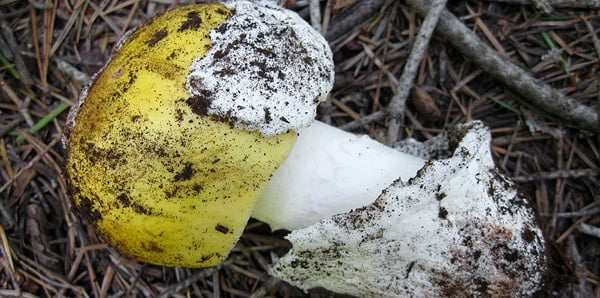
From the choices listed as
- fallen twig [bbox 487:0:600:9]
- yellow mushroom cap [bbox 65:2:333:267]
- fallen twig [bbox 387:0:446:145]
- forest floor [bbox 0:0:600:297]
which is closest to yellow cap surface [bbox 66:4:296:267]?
yellow mushroom cap [bbox 65:2:333:267]

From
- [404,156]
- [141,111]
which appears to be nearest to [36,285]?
[141,111]

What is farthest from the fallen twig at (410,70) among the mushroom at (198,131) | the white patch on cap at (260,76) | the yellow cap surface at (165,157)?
the yellow cap surface at (165,157)

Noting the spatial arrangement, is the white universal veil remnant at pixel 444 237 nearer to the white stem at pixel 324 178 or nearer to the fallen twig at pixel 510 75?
the white stem at pixel 324 178

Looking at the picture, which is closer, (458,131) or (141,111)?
(141,111)

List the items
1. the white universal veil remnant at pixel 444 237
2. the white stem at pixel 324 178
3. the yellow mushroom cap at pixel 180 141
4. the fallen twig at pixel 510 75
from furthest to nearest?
the fallen twig at pixel 510 75 → the white stem at pixel 324 178 → the white universal veil remnant at pixel 444 237 → the yellow mushroom cap at pixel 180 141

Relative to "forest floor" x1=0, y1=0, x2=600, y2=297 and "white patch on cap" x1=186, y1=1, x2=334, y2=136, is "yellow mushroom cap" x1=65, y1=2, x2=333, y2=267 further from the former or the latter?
"forest floor" x1=0, y1=0, x2=600, y2=297

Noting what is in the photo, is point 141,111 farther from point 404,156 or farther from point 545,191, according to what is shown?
point 545,191

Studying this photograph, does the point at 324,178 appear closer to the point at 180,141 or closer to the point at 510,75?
the point at 180,141
